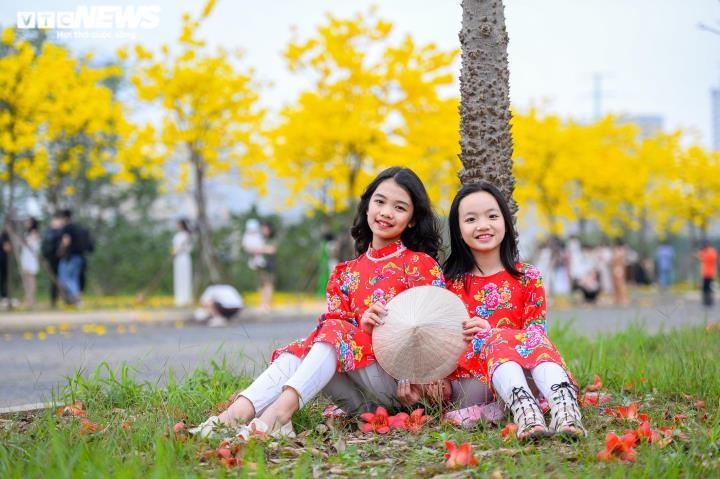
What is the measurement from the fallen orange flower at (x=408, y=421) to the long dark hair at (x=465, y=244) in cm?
72

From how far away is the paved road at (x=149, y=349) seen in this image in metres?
5.14

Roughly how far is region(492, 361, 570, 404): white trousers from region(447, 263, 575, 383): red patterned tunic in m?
0.09

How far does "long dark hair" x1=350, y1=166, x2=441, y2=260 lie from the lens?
3793 millimetres

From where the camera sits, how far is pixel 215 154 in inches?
581

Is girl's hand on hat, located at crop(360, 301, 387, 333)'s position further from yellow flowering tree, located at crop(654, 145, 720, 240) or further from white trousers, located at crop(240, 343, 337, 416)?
yellow flowering tree, located at crop(654, 145, 720, 240)

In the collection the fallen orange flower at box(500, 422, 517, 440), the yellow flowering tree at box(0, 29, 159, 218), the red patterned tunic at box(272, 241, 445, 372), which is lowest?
the fallen orange flower at box(500, 422, 517, 440)

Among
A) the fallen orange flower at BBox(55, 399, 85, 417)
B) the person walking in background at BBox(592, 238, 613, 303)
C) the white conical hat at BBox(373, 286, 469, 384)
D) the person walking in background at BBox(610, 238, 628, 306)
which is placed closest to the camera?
the white conical hat at BBox(373, 286, 469, 384)

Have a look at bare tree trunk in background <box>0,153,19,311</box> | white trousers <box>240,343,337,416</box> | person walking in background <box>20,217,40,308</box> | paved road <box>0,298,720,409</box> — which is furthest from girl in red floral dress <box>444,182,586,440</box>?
person walking in background <box>20,217,40,308</box>

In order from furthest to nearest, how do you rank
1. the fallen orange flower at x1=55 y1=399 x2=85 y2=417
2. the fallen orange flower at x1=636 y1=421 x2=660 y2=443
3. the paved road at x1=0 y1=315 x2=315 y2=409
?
the paved road at x1=0 y1=315 x2=315 y2=409 → the fallen orange flower at x1=55 y1=399 x2=85 y2=417 → the fallen orange flower at x1=636 y1=421 x2=660 y2=443

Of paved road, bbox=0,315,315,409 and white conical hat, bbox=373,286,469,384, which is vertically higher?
white conical hat, bbox=373,286,469,384

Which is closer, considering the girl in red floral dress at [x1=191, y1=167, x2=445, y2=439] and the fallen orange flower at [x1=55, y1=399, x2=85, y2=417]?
the girl in red floral dress at [x1=191, y1=167, x2=445, y2=439]

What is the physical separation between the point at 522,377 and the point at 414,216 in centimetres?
101

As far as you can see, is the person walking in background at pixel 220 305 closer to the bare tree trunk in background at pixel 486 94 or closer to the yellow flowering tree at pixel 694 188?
the bare tree trunk in background at pixel 486 94

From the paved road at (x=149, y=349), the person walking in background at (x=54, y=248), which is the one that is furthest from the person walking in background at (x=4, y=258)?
the paved road at (x=149, y=349)
